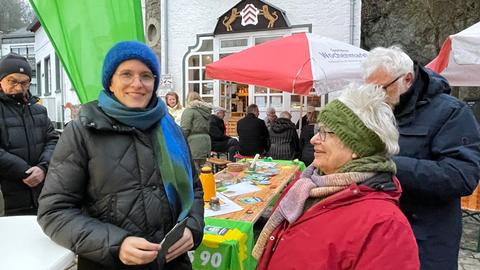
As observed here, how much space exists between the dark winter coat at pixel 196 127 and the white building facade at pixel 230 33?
415 centimetres

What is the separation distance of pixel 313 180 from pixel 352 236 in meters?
0.33

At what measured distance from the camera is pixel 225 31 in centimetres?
1018

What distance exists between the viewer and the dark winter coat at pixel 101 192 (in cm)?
140

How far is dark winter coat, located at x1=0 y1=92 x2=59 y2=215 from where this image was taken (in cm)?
269

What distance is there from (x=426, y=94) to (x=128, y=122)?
1512 millimetres

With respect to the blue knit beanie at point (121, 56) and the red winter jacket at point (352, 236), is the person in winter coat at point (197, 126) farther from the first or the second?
the red winter jacket at point (352, 236)

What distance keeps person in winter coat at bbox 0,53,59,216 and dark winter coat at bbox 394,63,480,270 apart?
2555 millimetres

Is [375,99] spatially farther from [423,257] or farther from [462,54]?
[462,54]

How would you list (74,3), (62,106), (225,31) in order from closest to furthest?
(74,3), (225,31), (62,106)

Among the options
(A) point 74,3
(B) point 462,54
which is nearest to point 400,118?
(A) point 74,3

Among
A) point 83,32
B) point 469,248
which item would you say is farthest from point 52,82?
point 469,248

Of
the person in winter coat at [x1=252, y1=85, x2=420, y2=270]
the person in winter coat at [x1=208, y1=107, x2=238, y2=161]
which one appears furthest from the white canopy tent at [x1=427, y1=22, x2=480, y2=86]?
the person in winter coat at [x1=208, y1=107, x2=238, y2=161]

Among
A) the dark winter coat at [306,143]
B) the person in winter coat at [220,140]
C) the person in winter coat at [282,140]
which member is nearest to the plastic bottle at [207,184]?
the dark winter coat at [306,143]

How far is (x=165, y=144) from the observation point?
5.51 ft
